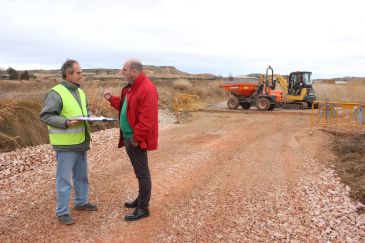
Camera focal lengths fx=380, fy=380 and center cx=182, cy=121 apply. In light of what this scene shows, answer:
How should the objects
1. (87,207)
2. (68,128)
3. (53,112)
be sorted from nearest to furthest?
(53,112) → (68,128) → (87,207)

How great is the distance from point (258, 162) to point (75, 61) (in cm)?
477

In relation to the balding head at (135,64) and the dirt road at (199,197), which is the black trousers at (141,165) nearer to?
the dirt road at (199,197)

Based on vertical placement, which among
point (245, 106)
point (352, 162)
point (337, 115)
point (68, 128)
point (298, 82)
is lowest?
point (352, 162)

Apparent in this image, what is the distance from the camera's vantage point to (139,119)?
4.37 meters

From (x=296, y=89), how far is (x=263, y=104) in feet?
10.6

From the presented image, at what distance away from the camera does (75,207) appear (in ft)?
16.8

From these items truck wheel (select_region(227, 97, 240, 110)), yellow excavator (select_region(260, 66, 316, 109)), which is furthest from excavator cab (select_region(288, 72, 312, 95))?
truck wheel (select_region(227, 97, 240, 110))

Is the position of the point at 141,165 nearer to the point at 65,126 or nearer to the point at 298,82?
the point at 65,126

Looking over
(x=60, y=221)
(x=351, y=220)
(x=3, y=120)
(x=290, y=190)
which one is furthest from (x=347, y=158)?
(x=3, y=120)

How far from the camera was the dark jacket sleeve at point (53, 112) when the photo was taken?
14.5 feet

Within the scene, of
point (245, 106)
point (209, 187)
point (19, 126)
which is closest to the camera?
point (209, 187)

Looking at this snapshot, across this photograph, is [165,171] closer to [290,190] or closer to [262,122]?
[290,190]

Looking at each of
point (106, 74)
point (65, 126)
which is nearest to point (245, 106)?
point (65, 126)

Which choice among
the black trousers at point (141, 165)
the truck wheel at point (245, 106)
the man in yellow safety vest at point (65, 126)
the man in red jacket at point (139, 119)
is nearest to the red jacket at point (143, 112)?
the man in red jacket at point (139, 119)
